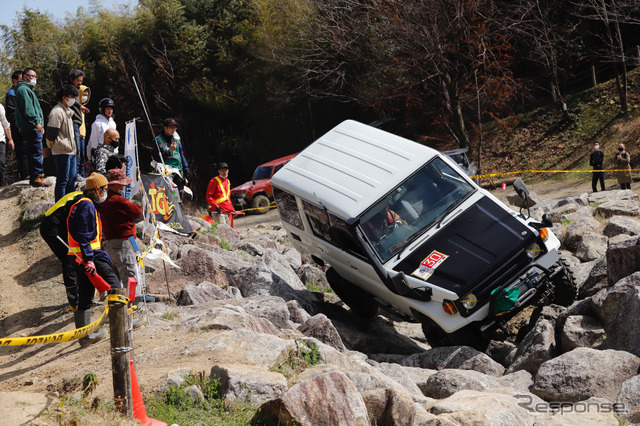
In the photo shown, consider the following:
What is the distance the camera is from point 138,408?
561cm

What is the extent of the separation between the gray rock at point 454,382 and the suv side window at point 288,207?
3785 mm

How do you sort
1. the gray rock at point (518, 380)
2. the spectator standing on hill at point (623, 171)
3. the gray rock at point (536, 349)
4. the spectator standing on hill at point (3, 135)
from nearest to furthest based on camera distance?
the gray rock at point (518, 380)
the gray rock at point (536, 349)
the spectator standing on hill at point (3, 135)
the spectator standing on hill at point (623, 171)

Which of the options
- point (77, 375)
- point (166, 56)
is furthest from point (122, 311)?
point (166, 56)

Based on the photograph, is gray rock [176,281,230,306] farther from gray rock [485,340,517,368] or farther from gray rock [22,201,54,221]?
gray rock [22,201,54,221]

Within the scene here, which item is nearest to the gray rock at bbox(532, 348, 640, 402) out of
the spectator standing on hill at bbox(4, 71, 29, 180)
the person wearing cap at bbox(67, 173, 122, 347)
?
the person wearing cap at bbox(67, 173, 122, 347)

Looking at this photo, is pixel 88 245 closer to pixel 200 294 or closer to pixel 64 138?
pixel 200 294

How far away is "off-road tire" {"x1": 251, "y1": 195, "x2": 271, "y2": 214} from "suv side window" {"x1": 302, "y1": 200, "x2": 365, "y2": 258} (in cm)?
1439

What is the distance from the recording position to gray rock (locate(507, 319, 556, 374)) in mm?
8070

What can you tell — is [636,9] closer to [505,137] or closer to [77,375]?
[505,137]

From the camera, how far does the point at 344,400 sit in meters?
5.40

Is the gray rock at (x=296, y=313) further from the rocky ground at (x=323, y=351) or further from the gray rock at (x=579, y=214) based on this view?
the gray rock at (x=579, y=214)

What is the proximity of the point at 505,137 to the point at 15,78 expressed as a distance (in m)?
19.3

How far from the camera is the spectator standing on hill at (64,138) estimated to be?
1079 cm

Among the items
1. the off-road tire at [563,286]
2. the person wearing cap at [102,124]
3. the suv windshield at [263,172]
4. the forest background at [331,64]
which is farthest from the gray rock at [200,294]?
the forest background at [331,64]
